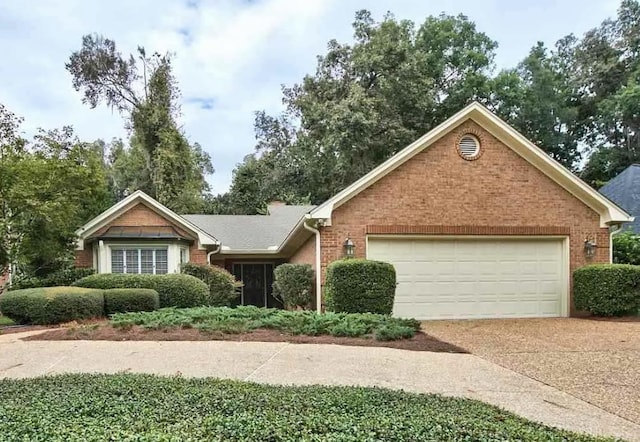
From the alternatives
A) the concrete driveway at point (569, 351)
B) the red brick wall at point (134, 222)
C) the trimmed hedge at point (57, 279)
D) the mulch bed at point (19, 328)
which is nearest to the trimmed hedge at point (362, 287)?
the concrete driveway at point (569, 351)

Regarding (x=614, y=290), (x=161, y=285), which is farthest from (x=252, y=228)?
(x=614, y=290)

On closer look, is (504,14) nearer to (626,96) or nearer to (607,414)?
(626,96)

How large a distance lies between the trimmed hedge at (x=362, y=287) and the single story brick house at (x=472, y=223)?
4.23 feet

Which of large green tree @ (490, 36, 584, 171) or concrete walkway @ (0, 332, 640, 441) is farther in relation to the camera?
large green tree @ (490, 36, 584, 171)

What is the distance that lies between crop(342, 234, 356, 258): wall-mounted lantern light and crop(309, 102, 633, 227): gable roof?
669mm

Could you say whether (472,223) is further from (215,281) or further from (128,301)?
(128,301)

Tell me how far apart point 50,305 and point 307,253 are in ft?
22.2

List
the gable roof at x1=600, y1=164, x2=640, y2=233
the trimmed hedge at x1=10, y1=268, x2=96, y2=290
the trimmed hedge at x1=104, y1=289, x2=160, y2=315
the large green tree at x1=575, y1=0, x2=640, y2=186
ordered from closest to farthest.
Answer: the trimmed hedge at x1=104, y1=289, x2=160, y2=315 < the trimmed hedge at x1=10, y1=268, x2=96, y2=290 < the gable roof at x1=600, y1=164, x2=640, y2=233 < the large green tree at x1=575, y1=0, x2=640, y2=186

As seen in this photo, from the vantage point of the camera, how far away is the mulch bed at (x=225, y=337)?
8266 mm

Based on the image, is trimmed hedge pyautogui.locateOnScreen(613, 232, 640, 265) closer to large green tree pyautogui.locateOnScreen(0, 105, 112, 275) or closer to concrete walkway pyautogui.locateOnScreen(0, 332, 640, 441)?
concrete walkway pyautogui.locateOnScreen(0, 332, 640, 441)

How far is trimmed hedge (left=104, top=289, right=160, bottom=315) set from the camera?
12.0 m

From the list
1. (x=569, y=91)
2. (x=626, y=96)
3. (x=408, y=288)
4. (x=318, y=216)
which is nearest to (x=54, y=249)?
(x=318, y=216)

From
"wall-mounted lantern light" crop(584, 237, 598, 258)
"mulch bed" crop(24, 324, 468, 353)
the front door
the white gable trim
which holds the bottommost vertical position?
the front door

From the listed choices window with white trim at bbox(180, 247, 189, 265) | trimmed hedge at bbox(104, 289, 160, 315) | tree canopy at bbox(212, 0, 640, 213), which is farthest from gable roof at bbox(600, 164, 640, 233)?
trimmed hedge at bbox(104, 289, 160, 315)
